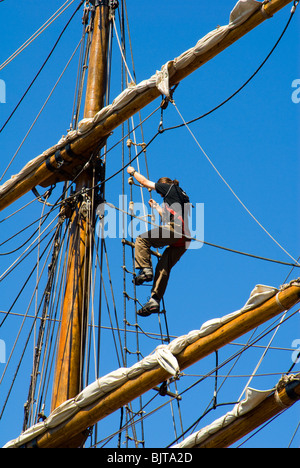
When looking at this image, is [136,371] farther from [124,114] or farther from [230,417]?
[124,114]

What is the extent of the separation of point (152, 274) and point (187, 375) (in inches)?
51.6

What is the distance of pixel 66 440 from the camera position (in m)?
10.3

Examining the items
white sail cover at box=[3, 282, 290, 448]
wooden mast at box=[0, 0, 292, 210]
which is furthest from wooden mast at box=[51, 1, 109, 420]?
white sail cover at box=[3, 282, 290, 448]

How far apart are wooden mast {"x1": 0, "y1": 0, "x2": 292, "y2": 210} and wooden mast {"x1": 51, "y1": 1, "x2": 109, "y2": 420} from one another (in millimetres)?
394

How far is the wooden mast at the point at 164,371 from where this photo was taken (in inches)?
379

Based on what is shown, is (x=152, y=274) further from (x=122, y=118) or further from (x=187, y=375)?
(x=122, y=118)

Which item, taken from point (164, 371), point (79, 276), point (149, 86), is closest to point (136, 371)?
point (164, 371)

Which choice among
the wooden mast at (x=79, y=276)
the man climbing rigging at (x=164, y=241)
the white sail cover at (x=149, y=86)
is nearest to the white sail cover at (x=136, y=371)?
the wooden mast at (x=79, y=276)

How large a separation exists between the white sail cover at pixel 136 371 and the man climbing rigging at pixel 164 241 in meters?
0.99

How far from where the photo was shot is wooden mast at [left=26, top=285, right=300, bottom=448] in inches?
379

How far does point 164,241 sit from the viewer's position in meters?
10.9
